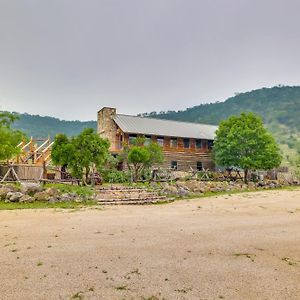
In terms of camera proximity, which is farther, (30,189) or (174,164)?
(174,164)

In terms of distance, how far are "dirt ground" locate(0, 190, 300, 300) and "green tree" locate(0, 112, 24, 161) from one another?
46.9 feet

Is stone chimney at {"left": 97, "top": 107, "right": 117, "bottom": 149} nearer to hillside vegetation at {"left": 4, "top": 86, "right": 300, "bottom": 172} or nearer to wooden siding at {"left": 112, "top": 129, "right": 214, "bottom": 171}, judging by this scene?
wooden siding at {"left": 112, "top": 129, "right": 214, "bottom": 171}

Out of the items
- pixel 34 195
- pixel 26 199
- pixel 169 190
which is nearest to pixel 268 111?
pixel 169 190

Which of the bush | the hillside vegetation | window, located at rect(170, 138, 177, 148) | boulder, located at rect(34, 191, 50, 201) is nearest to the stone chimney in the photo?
window, located at rect(170, 138, 177, 148)

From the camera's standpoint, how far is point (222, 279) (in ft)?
22.1

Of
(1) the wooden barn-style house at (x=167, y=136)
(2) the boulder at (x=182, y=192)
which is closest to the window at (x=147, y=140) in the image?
(1) the wooden barn-style house at (x=167, y=136)

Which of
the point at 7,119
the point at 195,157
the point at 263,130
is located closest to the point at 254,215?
the point at 7,119

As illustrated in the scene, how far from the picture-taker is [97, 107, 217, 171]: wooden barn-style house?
4425cm

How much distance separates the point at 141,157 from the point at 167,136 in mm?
12928

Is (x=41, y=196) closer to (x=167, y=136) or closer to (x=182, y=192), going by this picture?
(x=182, y=192)

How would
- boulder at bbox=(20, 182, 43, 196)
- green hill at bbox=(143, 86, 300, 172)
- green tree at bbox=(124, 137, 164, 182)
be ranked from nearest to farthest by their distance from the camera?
boulder at bbox=(20, 182, 43, 196)
green tree at bbox=(124, 137, 164, 182)
green hill at bbox=(143, 86, 300, 172)

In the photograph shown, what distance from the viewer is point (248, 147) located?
134 ft

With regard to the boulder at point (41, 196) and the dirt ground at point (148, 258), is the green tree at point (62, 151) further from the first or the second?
the dirt ground at point (148, 258)

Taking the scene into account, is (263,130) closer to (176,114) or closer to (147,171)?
(147,171)
